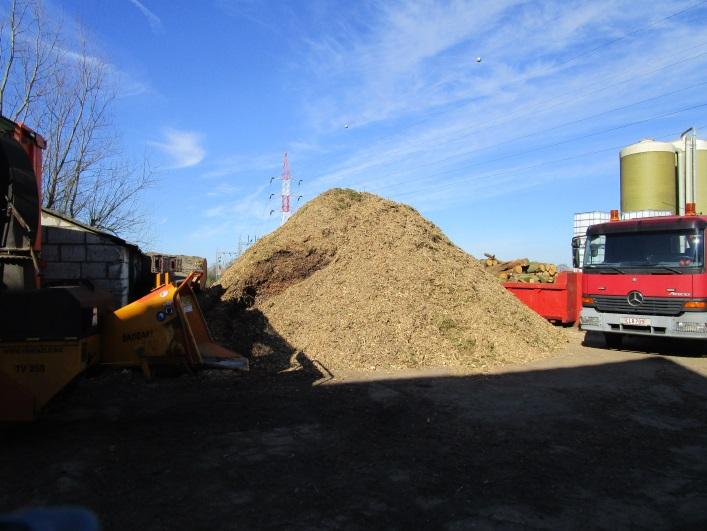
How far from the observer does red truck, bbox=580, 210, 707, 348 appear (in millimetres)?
9914

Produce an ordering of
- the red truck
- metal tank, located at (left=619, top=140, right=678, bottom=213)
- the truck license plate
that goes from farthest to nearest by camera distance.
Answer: metal tank, located at (left=619, top=140, right=678, bottom=213), the truck license plate, the red truck

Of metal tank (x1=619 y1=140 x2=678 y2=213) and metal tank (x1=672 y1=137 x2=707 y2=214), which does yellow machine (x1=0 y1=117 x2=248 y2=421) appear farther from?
metal tank (x1=672 y1=137 x2=707 y2=214)

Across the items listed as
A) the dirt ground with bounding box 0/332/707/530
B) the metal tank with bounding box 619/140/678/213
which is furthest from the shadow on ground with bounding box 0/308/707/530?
the metal tank with bounding box 619/140/678/213

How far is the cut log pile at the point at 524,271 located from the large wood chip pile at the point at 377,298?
293cm

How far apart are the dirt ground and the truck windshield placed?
277 centimetres

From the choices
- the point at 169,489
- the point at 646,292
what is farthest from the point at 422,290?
the point at 169,489

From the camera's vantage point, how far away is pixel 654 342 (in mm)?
12898

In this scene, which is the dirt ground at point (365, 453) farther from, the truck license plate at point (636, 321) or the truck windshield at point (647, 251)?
the truck windshield at point (647, 251)

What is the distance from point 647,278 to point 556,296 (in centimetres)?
519

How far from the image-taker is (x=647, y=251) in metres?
10.6

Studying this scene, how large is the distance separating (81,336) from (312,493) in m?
2.70

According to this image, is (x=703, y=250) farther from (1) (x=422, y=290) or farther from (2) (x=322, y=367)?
(2) (x=322, y=367)

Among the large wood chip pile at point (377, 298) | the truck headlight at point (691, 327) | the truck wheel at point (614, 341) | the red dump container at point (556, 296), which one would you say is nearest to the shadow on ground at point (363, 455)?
the large wood chip pile at point (377, 298)

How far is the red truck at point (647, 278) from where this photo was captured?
390 inches
